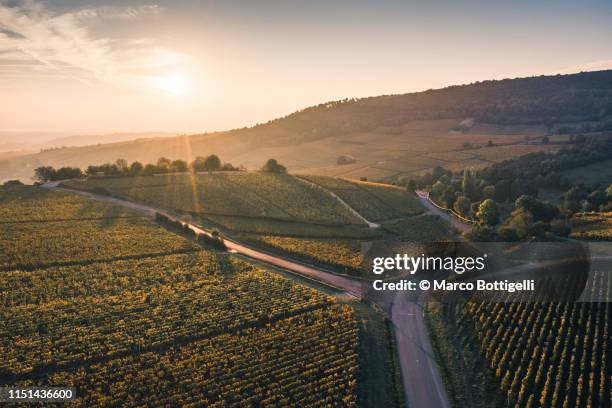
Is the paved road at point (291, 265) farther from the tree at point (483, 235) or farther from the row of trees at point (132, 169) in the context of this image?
the tree at point (483, 235)

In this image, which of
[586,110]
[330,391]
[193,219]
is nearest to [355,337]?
[330,391]

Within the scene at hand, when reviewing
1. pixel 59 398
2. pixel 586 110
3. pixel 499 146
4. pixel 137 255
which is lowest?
pixel 59 398

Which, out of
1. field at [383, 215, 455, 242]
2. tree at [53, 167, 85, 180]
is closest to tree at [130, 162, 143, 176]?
tree at [53, 167, 85, 180]

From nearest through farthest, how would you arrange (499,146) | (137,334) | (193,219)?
(137,334), (193,219), (499,146)

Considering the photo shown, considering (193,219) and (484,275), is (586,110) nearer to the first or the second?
(484,275)

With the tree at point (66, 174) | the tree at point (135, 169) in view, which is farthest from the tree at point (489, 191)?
the tree at point (66, 174)

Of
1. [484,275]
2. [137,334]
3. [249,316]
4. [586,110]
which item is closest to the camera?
[137,334]
